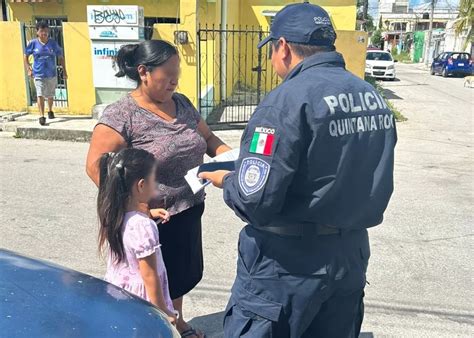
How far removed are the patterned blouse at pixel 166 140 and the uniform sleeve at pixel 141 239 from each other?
31 centimetres

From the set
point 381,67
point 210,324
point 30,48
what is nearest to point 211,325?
point 210,324

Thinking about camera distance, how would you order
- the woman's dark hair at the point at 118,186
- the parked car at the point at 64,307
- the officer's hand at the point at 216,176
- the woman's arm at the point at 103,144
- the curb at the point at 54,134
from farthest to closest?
the curb at the point at 54,134
the woman's arm at the point at 103,144
the woman's dark hair at the point at 118,186
the officer's hand at the point at 216,176
the parked car at the point at 64,307

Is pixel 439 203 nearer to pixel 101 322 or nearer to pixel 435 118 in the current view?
pixel 101 322

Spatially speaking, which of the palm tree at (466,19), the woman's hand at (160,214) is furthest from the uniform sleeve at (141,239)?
the palm tree at (466,19)

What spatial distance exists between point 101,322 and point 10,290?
385 mm

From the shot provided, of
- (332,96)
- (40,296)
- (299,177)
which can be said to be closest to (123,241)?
(40,296)

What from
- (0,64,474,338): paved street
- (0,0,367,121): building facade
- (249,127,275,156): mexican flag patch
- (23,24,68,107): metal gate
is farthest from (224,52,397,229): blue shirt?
(23,24,68,107): metal gate

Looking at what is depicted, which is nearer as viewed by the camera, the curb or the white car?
the curb

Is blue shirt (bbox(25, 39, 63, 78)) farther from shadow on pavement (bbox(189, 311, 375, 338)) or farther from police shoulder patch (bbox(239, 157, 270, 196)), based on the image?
police shoulder patch (bbox(239, 157, 270, 196))

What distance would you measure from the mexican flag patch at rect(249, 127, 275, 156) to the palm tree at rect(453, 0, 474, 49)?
118ft

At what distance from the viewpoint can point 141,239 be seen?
223 centimetres

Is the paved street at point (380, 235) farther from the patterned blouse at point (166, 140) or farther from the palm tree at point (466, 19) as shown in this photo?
the palm tree at point (466, 19)

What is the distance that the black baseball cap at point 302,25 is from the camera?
184 centimetres

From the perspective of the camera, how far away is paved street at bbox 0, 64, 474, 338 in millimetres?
3453
